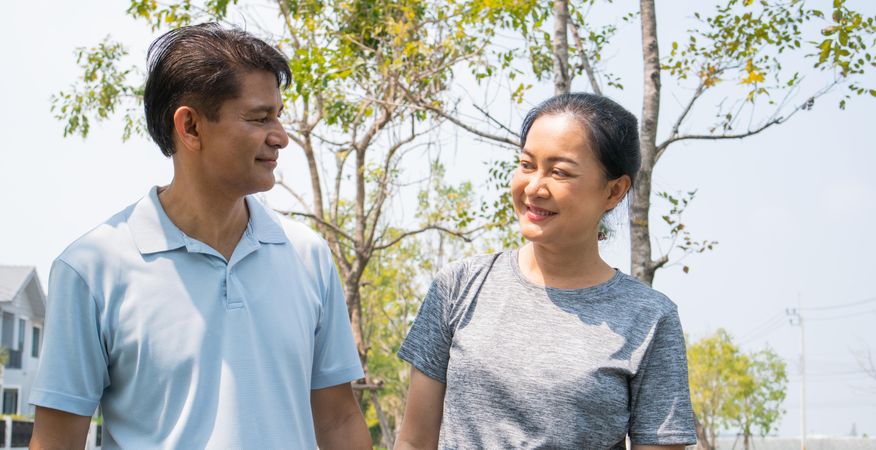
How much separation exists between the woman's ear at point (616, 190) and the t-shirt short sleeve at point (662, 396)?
31cm

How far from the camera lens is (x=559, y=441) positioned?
7.62 feet

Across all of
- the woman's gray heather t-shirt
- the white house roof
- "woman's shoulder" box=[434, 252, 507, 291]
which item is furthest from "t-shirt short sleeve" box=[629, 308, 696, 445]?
the white house roof

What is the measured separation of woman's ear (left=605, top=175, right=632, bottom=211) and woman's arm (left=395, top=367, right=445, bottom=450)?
61 centimetres

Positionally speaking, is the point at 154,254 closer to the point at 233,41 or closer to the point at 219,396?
the point at 219,396

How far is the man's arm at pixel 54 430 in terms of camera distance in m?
2.24

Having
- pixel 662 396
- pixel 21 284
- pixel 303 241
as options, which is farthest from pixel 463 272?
pixel 21 284

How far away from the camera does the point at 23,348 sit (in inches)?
1254

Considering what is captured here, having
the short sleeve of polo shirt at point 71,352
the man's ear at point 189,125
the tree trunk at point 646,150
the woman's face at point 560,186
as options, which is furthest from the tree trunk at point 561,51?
the short sleeve of polo shirt at point 71,352

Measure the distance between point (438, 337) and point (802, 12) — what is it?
5.72m

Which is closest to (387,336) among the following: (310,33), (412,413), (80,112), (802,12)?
(80,112)

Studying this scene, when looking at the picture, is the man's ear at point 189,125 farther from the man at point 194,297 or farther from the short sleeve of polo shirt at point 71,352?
the short sleeve of polo shirt at point 71,352

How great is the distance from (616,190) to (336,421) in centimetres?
93

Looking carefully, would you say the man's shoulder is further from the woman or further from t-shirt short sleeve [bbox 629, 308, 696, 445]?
t-shirt short sleeve [bbox 629, 308, 696, 445]

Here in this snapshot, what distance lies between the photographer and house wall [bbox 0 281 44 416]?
3059 cm
